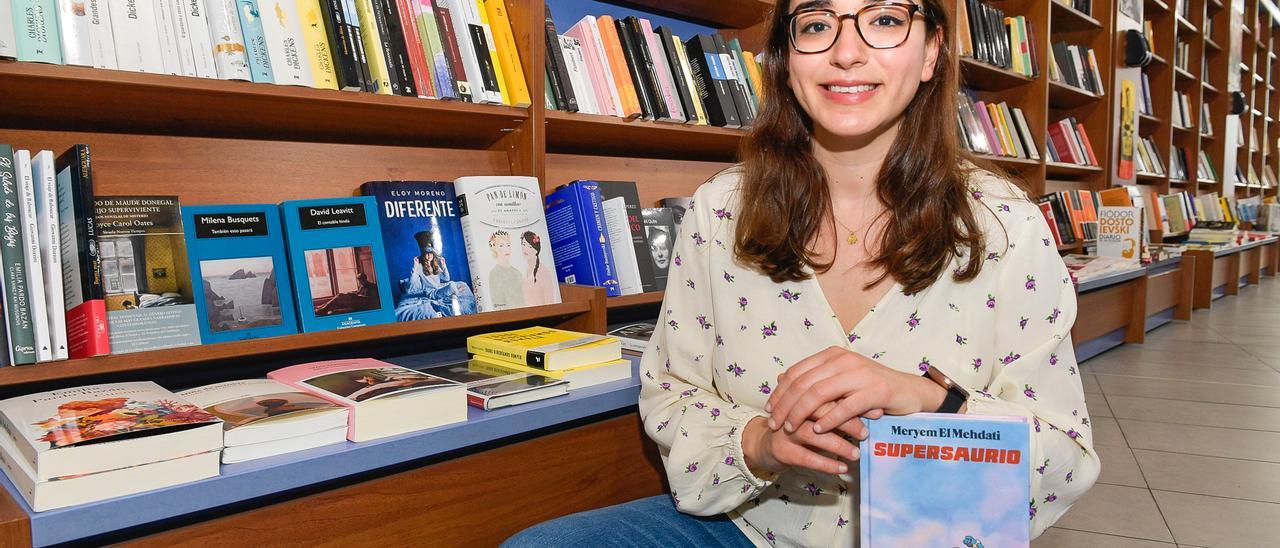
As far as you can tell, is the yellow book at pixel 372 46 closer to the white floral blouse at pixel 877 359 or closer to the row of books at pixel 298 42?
the row of books at pixel 298 42

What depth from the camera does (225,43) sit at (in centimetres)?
132

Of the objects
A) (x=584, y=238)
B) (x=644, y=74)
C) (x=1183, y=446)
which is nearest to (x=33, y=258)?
(x=584, y=238)

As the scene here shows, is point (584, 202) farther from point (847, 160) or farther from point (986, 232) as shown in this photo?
point (986, 232)

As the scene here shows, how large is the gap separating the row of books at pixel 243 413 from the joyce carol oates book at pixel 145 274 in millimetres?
87

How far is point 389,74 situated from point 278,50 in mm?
209

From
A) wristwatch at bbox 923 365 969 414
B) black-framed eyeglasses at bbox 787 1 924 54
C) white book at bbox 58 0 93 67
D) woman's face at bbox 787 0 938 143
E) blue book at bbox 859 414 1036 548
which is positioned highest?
white book at bbox 58 0 93 67

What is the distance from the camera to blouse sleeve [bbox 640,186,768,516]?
1.06 m

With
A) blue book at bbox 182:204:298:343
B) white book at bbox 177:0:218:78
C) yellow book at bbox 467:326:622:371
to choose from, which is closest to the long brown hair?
yellow book at bbox 467:326:622:371

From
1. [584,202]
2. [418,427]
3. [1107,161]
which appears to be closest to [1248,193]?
[1107,161]

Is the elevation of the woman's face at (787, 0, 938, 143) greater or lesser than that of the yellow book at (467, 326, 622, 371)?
greater

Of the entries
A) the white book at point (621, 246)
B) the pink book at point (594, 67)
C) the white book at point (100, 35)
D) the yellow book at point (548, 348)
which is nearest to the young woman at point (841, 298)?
the yellow book at point (548, 348)

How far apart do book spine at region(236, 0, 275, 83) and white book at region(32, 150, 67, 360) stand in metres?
0.36

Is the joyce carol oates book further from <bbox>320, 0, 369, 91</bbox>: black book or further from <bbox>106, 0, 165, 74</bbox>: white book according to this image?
Result: <bbox>320, 0, 369, 91</bbox>: black book

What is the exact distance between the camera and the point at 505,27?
174cm
